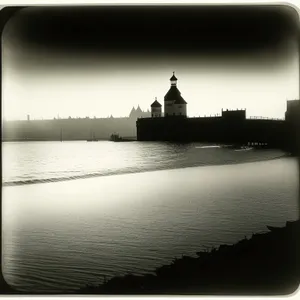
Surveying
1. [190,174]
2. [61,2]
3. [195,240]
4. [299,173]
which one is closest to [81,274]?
[195,240]

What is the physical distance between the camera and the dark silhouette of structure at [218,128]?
8.54 feet

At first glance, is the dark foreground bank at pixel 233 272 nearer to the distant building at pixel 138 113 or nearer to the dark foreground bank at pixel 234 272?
the dark foreground bank at pixel 234 272

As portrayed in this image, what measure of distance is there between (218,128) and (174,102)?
12.0 inches

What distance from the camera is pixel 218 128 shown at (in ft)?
8.86

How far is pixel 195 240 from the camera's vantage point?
2.49 metres

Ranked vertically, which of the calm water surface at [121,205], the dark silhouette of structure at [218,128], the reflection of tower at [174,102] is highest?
the reflection of tower at [174,102]

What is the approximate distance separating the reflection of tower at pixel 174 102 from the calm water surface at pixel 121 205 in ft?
0.71

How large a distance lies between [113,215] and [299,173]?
1052 millimetres

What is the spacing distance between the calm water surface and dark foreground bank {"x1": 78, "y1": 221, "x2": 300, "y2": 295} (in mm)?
53

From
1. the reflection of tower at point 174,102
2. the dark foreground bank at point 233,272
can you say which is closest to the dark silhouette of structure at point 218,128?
the reflection of tower at point 174,102

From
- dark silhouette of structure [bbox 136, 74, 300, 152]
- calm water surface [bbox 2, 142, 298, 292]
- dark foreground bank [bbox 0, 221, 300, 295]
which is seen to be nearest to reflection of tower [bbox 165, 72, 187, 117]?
dark silhouette of structure [bbox 136, 74, 300, 152]

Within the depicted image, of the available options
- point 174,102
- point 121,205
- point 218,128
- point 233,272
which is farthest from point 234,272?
point 174,102

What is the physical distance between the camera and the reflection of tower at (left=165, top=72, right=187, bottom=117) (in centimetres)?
260

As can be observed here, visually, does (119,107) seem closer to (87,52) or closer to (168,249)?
(87,52)
